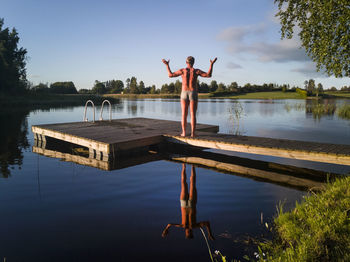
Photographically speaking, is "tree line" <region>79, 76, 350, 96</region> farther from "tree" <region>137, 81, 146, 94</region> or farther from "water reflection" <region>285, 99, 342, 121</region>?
"water reflection" <region>285, 99, 342, 121</region>

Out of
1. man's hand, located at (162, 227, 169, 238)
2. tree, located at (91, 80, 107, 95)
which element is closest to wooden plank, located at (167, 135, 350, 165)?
man's hand, located at (162, 227, 169, 238)

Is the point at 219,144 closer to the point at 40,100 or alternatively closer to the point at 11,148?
the point at 11,148

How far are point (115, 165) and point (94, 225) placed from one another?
15.1ft

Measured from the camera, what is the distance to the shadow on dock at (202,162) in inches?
316

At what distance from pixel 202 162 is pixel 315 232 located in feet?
20.8

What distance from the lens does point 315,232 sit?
3.80m

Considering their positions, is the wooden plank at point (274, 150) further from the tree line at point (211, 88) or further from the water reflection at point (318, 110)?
the tree line at point (211, 88)

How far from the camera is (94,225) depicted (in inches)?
194

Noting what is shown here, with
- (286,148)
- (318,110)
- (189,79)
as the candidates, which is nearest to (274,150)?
(286,148)

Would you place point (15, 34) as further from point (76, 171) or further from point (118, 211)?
point (118, 211)

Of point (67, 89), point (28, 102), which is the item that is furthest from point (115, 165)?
point (67, 89)

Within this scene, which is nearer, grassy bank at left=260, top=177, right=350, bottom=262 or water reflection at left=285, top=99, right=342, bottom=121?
grassy bank at left=260, top=177, right=350, bottom=262

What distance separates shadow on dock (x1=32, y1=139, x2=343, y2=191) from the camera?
8.01 meters

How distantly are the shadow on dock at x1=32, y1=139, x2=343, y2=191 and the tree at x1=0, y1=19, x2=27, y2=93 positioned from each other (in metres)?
45.1
